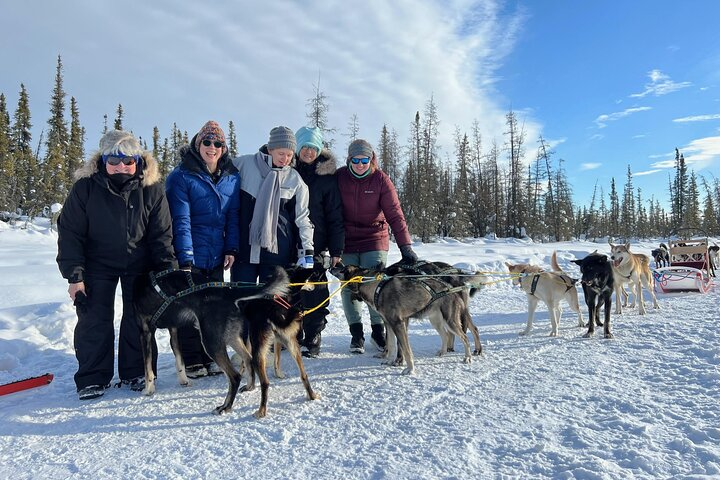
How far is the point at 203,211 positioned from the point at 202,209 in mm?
22

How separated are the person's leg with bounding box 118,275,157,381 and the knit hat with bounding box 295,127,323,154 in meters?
2.26

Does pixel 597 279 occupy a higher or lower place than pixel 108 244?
→ lower

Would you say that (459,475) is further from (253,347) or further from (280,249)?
(280,249)

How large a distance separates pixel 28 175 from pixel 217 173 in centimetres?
4876

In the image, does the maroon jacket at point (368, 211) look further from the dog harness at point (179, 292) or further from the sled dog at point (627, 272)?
the sled dog at point (627, 272)

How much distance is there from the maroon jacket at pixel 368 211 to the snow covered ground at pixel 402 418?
1.38 metres

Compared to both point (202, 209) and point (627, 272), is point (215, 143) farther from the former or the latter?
point (627, 272)

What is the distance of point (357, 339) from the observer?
5.29m

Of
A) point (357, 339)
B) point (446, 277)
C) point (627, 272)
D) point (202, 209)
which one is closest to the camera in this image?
point (202, 209)

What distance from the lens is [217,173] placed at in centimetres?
432

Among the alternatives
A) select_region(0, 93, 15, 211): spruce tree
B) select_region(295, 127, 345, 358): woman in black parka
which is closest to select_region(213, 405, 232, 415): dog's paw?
select_region(295, 127, 345, 358): woman in black parka

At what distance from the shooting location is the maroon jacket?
5152 millimetres

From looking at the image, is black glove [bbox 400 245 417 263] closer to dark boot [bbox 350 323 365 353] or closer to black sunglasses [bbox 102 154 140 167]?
dark boot [bbox 350 323 365 353]

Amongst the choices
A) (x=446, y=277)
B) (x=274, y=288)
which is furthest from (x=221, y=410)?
(x=446, y=277)
